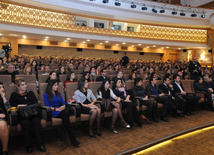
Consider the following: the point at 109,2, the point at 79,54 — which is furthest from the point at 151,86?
the point at 79,54

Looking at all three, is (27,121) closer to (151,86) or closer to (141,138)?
(141,138)

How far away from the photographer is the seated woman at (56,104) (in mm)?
2715

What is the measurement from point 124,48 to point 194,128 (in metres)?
13.9

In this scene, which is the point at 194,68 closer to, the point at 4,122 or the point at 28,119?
the point at 28,119

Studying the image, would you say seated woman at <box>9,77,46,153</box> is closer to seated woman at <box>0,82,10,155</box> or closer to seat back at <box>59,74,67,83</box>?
seated woman at <box>0,82,10,155</box>

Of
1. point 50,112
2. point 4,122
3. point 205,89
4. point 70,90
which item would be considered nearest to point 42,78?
point 70,90

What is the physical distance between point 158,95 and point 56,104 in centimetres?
234

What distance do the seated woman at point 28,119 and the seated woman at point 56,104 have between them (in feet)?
0.81

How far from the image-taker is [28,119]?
2518 mm

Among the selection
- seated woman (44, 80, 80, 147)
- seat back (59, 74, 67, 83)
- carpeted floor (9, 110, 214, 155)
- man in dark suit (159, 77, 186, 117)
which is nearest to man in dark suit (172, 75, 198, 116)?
man in dark suit (159, 77, 186, 117)

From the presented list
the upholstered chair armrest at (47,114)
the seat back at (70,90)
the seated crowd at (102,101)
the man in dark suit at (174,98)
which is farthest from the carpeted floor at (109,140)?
the seat back at (70,90)

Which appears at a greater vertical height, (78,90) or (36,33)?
(36,33)

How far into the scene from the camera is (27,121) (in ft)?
8.07

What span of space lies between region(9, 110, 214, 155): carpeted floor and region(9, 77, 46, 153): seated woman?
0.50 ft
